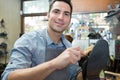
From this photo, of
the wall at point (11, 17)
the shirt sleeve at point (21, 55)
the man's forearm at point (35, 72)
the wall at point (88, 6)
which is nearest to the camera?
the man's forearm at point (35, 72)

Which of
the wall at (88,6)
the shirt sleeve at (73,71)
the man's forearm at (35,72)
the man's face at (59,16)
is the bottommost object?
the shirt sleeve at (73,71)

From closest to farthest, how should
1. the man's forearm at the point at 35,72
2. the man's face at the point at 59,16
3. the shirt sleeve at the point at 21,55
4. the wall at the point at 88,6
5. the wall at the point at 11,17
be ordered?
the man's forearm at the point at 35,72 → the shirt sleeve at the point at 21,55 → the man's face at the point at 59,16 → the wall at the point at 88,6 → the wall at the point at 11,17

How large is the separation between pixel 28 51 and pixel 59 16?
256 millimetres

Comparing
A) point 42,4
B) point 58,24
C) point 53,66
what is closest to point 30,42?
point 58,24

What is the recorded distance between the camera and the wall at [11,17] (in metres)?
6.02

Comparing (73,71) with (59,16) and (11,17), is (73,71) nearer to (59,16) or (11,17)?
(59,16)

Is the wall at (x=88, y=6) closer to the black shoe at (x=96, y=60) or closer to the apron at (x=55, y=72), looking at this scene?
the black shoe at (x=96, y=60)

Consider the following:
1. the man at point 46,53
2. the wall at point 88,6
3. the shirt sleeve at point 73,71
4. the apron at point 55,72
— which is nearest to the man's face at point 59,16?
the man at point 46,53

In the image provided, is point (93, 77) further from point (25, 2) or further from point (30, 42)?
point (25, 2)

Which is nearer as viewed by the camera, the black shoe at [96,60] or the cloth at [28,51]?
the cloth at [28,51]

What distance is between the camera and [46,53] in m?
1.11

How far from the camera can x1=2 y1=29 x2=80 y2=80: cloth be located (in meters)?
0.94

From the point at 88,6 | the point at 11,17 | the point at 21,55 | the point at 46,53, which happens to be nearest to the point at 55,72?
the point at 46,53

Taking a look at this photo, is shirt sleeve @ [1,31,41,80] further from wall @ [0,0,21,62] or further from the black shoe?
wall @ [0,0,21,62]
